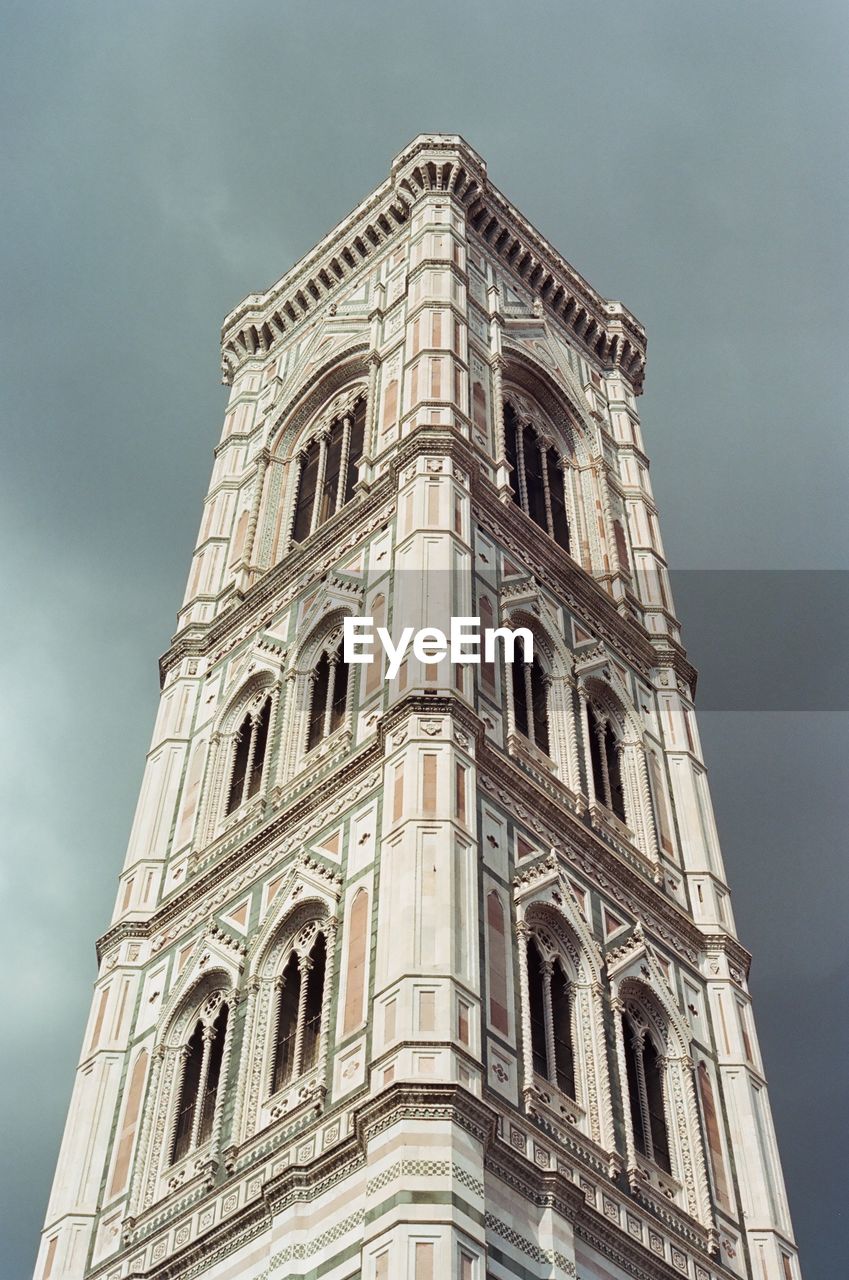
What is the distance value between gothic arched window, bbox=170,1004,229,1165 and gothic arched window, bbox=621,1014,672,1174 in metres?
4.37

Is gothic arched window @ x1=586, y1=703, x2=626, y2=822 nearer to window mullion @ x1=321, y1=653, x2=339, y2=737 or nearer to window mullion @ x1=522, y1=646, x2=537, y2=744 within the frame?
window mullion @ x1=522, y1=646, x2=537, y2=744

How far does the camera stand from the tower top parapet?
1323 inches

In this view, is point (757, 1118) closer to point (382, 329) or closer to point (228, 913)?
point (228, 913)

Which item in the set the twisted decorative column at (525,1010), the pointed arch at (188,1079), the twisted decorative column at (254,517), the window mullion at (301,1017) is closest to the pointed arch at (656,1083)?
the twisted decorative column at (525,1010)

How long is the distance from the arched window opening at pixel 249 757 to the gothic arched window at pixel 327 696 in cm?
84

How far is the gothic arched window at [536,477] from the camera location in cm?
2805

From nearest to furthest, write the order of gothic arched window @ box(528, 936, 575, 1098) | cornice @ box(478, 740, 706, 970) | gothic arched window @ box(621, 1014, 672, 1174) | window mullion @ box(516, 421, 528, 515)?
gothic arched window @ box(528, 936, 575, 1098)
gothic arched window @ box(621, 1014, 672, 1174)
cornice @ box(478, 740, 706, 970)
window mullion @ box(516, 421, 528, 515)

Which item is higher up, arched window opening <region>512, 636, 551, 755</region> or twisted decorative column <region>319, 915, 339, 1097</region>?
arched window opening <region>512, 636, 551, 755</region>

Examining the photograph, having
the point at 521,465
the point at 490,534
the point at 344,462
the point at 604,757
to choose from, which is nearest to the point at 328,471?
the point at 344,462

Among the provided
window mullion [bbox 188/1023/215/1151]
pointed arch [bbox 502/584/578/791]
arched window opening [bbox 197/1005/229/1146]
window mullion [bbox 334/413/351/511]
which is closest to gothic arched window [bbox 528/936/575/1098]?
pointed arch [bbox 502/584/578/791]

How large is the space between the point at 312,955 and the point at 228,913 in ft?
7.19

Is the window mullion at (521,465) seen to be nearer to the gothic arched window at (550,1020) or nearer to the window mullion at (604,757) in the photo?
the window mullion at (604,757)

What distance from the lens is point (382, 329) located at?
30609 millimetres

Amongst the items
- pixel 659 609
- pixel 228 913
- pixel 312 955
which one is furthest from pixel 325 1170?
pixel 659 609
